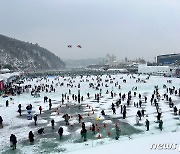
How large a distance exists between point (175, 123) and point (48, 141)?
28.9 feet

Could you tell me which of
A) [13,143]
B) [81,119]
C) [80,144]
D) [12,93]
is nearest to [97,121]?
[81,119]

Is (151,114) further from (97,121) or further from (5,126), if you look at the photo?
(5,126)

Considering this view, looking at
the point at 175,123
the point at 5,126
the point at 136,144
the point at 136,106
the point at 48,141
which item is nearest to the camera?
the point at 136,144

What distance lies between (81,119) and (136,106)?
8649 mm

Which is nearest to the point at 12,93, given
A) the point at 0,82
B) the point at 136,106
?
the point at 0,82

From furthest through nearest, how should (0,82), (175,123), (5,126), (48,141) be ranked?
(0,82), (5,126), (175,123), (48,141)

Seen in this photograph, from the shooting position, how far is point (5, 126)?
22.5 m

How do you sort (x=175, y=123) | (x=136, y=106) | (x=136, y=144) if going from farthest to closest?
(x=136, y=106)
(x=175, y=123)
(x=136, y=144)

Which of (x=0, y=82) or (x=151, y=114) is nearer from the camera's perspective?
(x=151, y=114)

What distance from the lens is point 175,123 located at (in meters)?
19.7

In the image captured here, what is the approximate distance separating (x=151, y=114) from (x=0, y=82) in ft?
100

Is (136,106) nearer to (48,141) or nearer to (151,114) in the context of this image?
(151,114)

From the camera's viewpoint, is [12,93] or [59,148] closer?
[59,148]

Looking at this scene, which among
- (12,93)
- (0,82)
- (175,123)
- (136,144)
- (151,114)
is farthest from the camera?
(0,82)
